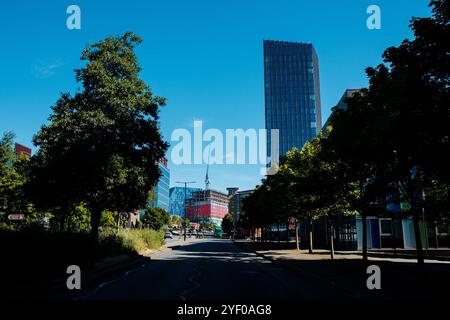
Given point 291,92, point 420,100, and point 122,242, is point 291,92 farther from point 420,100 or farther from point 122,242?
point 420,100

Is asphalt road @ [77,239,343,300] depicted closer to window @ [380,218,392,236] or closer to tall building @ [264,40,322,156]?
window @ [380,218,392,236]

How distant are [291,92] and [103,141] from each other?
14913 centimetres

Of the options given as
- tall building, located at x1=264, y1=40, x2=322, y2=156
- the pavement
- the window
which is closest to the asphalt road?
the pavement

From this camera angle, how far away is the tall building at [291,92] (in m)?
156

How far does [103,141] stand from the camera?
22484 mm

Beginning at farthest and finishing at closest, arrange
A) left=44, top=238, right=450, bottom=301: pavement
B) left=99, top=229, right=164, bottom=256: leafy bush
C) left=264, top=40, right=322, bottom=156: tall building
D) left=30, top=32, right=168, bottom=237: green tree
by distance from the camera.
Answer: left=264, top=40, right=322, bottom=156: tall building
left=99, top=229, right=164, bottom=256: leafy bush
left=30, top=32, right=168, bottom=237: green tree
left=44, top=238, right=450, bottom=301: pavement

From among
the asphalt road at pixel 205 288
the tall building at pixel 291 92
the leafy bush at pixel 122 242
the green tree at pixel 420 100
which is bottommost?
the asphalt road at pixel 205 288

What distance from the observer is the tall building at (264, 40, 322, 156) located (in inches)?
6156

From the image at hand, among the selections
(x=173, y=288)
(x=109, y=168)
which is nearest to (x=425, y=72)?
(x=173, y=288)

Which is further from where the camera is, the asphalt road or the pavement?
the asphalt road

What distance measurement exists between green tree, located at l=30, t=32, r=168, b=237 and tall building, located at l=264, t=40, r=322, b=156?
13048 cm

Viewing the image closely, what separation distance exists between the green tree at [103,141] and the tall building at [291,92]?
428 ft

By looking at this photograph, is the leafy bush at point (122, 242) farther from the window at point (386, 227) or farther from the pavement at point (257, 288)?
the window at point (386, 227)

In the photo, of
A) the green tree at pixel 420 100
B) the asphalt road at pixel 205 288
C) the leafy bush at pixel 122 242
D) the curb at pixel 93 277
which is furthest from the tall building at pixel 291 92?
the green tree at pixel 420 100
